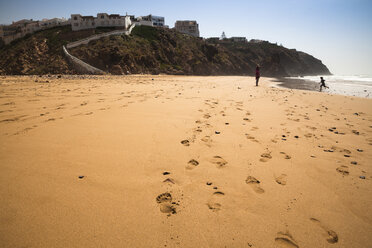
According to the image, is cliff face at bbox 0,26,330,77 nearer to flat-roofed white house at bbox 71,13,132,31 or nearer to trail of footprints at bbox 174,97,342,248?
flat-roofed white house at bbox 71,13,132,31

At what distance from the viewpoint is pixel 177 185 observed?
228cm

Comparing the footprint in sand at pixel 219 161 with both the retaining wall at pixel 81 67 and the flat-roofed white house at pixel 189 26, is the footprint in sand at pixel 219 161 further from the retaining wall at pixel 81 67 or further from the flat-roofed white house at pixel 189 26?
the flat-roofed white house at pixel 189 26

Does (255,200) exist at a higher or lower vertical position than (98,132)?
lower

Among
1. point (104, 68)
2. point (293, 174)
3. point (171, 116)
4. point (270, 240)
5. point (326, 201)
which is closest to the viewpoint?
point (270, 240)

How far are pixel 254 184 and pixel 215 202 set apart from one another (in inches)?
28.0

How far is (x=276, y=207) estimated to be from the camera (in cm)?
202

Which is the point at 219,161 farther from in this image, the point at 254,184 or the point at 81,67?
the point at 81,67

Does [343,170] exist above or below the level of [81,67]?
below

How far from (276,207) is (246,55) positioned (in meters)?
92.6

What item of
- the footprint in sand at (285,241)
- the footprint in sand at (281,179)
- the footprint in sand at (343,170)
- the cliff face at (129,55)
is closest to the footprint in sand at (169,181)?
the footprint in sand at (285,241)

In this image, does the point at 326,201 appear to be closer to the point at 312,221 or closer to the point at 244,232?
the point at 312,221

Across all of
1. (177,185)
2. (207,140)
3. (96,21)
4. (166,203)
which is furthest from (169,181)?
(96,21)

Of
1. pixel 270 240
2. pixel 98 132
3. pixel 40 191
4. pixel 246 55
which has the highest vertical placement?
pixel 246 55

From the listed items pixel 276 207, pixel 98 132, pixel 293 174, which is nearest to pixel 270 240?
pixel 276 207
